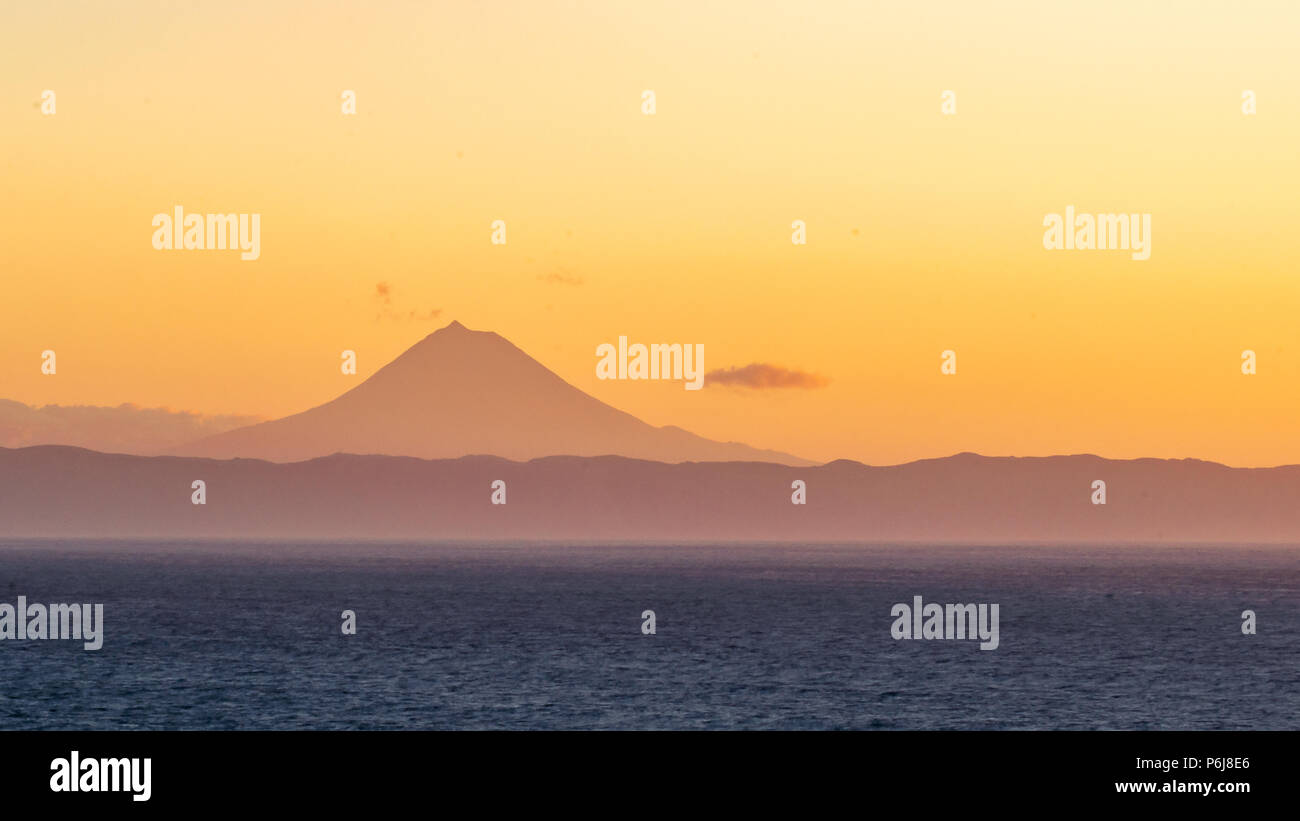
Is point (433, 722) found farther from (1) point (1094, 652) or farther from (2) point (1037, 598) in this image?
(2) point (1037, 598)

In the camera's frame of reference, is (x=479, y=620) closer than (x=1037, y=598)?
Yes

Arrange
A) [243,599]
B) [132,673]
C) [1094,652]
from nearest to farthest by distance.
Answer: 1. [132,673]
2. [1094,652]
3. [243,599]
